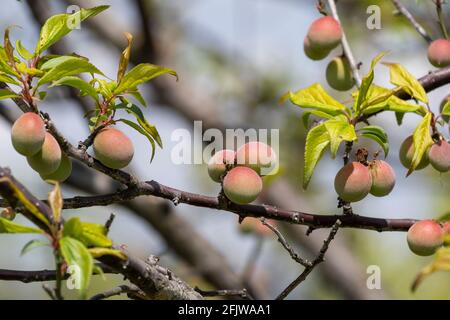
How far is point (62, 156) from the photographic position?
160cm

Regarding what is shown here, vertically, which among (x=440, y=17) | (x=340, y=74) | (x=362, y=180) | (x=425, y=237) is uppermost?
(x=440, y=17)

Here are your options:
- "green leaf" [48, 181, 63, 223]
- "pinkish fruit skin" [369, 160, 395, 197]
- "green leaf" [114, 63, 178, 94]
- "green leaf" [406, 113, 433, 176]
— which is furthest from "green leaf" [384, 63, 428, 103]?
"green leaf" [48, 181, 63, 223]

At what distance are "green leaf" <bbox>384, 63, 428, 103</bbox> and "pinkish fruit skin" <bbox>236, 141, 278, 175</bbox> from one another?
1.27 ft

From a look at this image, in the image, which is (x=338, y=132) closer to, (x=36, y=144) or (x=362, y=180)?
(x=362, y=180)

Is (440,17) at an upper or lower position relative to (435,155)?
upper

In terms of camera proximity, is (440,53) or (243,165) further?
(440,53)

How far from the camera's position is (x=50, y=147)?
1.49 m

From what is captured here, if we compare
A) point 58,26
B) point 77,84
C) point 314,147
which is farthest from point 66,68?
point 314,147

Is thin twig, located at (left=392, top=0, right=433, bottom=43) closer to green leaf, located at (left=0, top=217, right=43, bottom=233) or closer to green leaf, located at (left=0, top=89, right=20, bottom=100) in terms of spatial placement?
green leaf, located at (left=0, top=89, right=20, bottom=100)

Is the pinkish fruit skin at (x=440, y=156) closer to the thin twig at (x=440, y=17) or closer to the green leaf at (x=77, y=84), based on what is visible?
the thin twig at (x=440, y=17)

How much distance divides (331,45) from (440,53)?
299 mm

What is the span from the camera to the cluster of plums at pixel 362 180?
1694mm

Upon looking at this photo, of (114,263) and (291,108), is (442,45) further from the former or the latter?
(291,108)

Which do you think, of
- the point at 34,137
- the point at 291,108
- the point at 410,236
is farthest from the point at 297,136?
the point at 34,137
